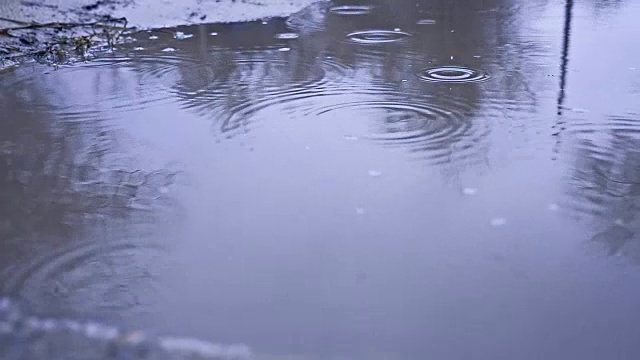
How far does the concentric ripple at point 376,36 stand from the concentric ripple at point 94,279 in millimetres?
4916

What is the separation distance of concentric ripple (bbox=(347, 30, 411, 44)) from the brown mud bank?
163 cm

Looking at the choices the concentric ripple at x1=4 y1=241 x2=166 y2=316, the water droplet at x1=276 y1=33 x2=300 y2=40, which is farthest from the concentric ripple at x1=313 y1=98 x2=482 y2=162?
the water droplet at x1=276 y1=33 x2=300 y2=40

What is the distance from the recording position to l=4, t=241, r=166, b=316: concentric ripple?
278 centimetres

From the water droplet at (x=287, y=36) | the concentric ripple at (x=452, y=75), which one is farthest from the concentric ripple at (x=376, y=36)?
the concentric ripple at (x=452, y=75)

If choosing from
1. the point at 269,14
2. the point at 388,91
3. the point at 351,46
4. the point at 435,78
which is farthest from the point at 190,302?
the point at 269,14

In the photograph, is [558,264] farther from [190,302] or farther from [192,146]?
[192,146]

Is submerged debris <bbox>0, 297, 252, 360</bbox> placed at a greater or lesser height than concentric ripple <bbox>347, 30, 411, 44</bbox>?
lesser

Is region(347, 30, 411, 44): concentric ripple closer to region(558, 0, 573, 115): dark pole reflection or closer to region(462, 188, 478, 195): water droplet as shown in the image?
region(558, 0, 573, 115): dark pole reflection

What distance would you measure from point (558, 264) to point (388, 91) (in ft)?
9.05

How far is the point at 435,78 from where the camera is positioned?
19.3 feet

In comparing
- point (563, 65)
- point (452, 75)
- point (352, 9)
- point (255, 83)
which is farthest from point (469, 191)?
point (352, 9)

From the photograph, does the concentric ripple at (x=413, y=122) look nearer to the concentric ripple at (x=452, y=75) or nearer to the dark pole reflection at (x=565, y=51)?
the concentric ripple at (x=452, y=75)

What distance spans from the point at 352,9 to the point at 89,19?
3.35m

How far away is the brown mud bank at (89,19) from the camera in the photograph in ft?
23.5
